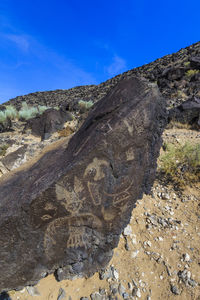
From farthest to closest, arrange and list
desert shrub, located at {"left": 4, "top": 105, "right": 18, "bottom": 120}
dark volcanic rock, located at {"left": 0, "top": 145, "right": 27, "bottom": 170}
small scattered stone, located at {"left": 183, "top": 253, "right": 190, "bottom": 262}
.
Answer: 1. desert shrub, located at {"left": 4, "top": 105, "right": 18, "bottom": 120}
2. dark volcanic rock, located at {"left": 0, "top": 145, "right": 27, "bottom": 170}
3. small scattered stone, located at {"left": 183, "top": 253, "right": 190, "bottom": 262}

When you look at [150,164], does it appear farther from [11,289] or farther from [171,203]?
[11,289]

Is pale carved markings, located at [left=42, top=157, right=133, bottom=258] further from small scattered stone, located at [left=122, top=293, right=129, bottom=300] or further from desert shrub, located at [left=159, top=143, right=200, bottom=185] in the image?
desert shrub, located at [left=159, top=143, right=200, bottom=185]

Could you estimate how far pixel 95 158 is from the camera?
1.60 m

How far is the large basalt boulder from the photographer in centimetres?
159

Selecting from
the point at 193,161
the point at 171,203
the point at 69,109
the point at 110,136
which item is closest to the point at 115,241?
the point at 110,136

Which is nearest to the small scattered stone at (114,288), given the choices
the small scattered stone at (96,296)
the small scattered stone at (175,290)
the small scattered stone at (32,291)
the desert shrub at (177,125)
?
the small scattered stone at (96,296)

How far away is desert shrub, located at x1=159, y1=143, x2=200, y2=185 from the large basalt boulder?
1629mm

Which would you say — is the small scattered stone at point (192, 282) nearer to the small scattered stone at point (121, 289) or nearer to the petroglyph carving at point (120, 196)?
the small scattered stone at point (121, 289)

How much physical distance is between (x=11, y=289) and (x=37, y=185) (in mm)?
1156

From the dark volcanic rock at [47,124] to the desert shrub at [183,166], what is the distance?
5719mm

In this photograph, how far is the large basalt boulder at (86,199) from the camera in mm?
1592

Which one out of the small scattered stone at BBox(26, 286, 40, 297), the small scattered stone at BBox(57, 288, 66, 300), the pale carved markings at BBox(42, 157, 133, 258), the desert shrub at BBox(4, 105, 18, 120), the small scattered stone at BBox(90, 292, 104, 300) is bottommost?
the small scattered stone at BBox(90, 292, 104, 300)

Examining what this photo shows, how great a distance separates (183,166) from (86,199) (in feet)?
8.43

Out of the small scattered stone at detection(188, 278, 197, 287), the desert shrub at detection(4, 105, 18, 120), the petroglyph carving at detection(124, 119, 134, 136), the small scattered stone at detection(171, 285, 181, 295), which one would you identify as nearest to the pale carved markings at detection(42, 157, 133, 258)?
the petroglyph carving at detection(124, 119, 134, 136)
